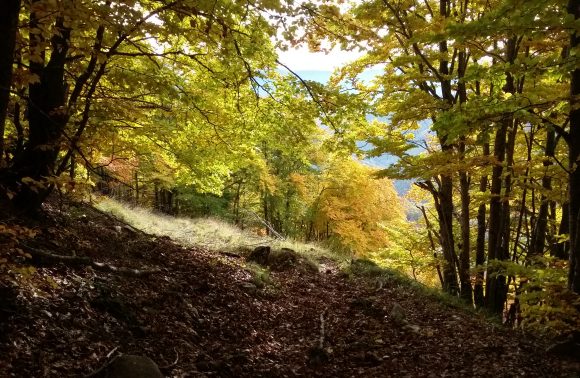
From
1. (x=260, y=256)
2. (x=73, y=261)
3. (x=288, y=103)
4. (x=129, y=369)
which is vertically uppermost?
(x=288, y=103)

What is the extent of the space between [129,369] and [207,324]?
2592 mm

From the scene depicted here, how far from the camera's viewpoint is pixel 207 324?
6582 mm

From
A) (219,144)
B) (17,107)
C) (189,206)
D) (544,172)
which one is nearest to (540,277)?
(544,172)

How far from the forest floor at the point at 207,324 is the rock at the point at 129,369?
311 mm

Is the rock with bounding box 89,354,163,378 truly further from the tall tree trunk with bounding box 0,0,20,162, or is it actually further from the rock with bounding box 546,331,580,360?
the rock with bounding box 546,331,580,360

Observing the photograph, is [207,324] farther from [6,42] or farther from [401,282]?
[401,282]

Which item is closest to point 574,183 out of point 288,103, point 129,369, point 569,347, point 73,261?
point 569,347

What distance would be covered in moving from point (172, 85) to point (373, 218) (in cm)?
2260

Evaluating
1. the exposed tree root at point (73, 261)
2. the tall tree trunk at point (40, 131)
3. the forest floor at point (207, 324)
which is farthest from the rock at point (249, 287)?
the tall tree trunk at point (40, 131)

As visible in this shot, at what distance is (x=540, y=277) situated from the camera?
6582 millimetres

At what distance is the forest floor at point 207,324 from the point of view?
4.60 m

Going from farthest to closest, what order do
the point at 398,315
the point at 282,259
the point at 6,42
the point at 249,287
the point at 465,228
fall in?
the point at 282,259, the point at 465,228, the point at 249,287, the point at 398,315, the point at 6,42

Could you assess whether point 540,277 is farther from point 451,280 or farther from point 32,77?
point 32,77

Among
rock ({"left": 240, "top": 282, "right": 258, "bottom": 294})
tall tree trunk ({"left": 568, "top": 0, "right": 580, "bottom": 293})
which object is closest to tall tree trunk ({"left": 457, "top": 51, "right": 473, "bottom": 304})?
tall tree trunk ({"left": 568, "top": 0, "right": 580, "bottom": 293})
